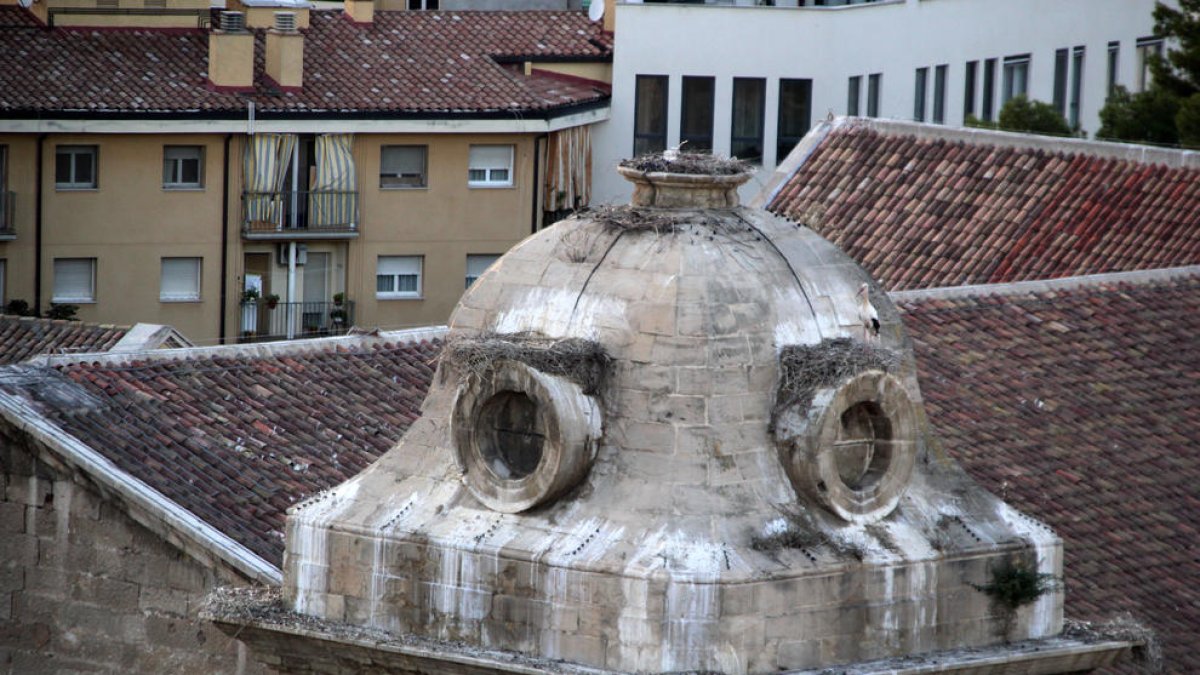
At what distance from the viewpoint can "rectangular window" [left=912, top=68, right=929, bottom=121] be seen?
6531 centimetres

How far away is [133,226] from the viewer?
189ft

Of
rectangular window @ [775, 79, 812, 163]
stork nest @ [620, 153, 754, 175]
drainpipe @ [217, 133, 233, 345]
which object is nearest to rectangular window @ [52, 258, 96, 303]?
drainpipe @ [217, 133, 233, 345]

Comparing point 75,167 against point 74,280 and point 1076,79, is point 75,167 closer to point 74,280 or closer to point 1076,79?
point 74,280

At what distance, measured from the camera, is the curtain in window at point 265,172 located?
58656mm

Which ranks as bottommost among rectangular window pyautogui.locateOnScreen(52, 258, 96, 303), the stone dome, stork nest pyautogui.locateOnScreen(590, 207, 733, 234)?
rectangular window pyautogui.locateOnScreen(52, 258, 96, 303)

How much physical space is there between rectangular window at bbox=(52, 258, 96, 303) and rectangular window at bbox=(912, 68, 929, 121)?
761 inches

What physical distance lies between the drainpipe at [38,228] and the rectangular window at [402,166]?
735 cm

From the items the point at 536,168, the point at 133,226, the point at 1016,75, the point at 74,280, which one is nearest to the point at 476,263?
the point at 536,168

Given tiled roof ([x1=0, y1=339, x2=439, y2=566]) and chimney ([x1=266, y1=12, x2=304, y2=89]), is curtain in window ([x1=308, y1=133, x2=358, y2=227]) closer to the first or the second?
chimney ([x1=266, y1=12, x2=304, y2=89])

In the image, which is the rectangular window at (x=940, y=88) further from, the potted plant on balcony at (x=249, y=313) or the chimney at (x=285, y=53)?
the potted plant on balcony at (x=249, y=313)

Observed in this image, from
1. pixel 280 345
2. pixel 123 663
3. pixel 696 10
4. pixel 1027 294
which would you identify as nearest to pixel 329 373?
pixel 280 345

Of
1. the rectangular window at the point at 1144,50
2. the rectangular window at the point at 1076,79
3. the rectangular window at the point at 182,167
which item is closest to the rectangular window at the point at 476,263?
the rectangular window at the point at 182,167

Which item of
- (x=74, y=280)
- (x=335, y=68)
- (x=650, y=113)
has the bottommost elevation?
(x=74, y=280)

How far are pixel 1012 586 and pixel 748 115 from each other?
47795 mm
